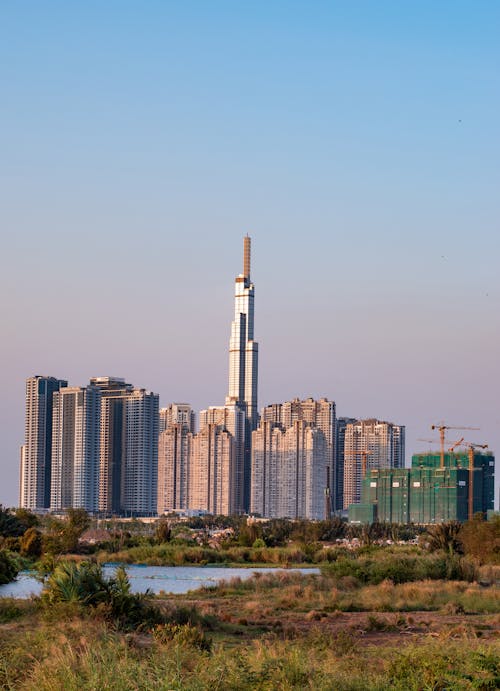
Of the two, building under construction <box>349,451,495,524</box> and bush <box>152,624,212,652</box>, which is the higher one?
bush <box>152,624,212,652</box>

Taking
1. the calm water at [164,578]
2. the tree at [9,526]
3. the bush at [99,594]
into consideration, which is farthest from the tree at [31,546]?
the bush at [99,594]

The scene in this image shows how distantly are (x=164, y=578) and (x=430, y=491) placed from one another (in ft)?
398

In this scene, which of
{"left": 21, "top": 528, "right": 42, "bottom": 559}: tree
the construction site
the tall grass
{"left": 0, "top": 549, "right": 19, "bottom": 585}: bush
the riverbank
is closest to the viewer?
the tall grass

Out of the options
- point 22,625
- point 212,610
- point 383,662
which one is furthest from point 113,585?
point 383,662

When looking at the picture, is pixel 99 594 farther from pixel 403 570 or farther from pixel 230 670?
pixel 403 570

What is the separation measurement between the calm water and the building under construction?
107m

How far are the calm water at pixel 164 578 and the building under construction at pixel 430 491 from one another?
10659cm

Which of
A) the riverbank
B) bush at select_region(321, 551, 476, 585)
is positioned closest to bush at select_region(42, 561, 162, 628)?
the riverbank

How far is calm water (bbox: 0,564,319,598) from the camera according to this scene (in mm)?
38031

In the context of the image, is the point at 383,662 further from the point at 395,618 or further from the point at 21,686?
the point at 395,618

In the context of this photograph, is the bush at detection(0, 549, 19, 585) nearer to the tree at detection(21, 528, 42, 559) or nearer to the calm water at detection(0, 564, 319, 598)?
the calm water at detection(0, 564, 319, 598)

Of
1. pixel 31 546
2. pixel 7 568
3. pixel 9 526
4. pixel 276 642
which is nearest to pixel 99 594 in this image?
pixel 276 642

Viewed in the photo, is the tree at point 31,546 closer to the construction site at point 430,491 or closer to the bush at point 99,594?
the bush at point 99,594

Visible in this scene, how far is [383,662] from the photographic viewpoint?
16.7 m
